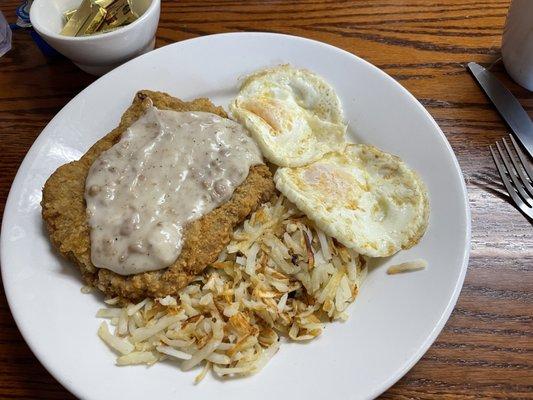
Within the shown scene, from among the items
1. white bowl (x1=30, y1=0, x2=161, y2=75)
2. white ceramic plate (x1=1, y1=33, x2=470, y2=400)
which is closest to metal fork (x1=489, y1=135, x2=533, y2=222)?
white ceramic plate (x1=1, y1=33, x2=470, y2=400)

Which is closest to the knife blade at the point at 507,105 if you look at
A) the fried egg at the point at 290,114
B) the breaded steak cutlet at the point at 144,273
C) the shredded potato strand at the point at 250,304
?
the fried egg at the point at 290,114

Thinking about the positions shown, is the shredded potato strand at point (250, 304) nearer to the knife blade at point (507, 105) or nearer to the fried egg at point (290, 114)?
the fried egg at point (290, 114)

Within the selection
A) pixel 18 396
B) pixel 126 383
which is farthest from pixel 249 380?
pixel 18 396

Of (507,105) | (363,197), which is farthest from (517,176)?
(363,197)

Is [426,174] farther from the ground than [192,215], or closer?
farther from the ground

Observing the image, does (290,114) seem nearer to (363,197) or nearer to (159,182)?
(363,197)

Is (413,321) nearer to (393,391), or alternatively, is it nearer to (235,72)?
(393,391)

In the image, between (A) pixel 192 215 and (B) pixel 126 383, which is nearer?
(B) pixel 126 383
